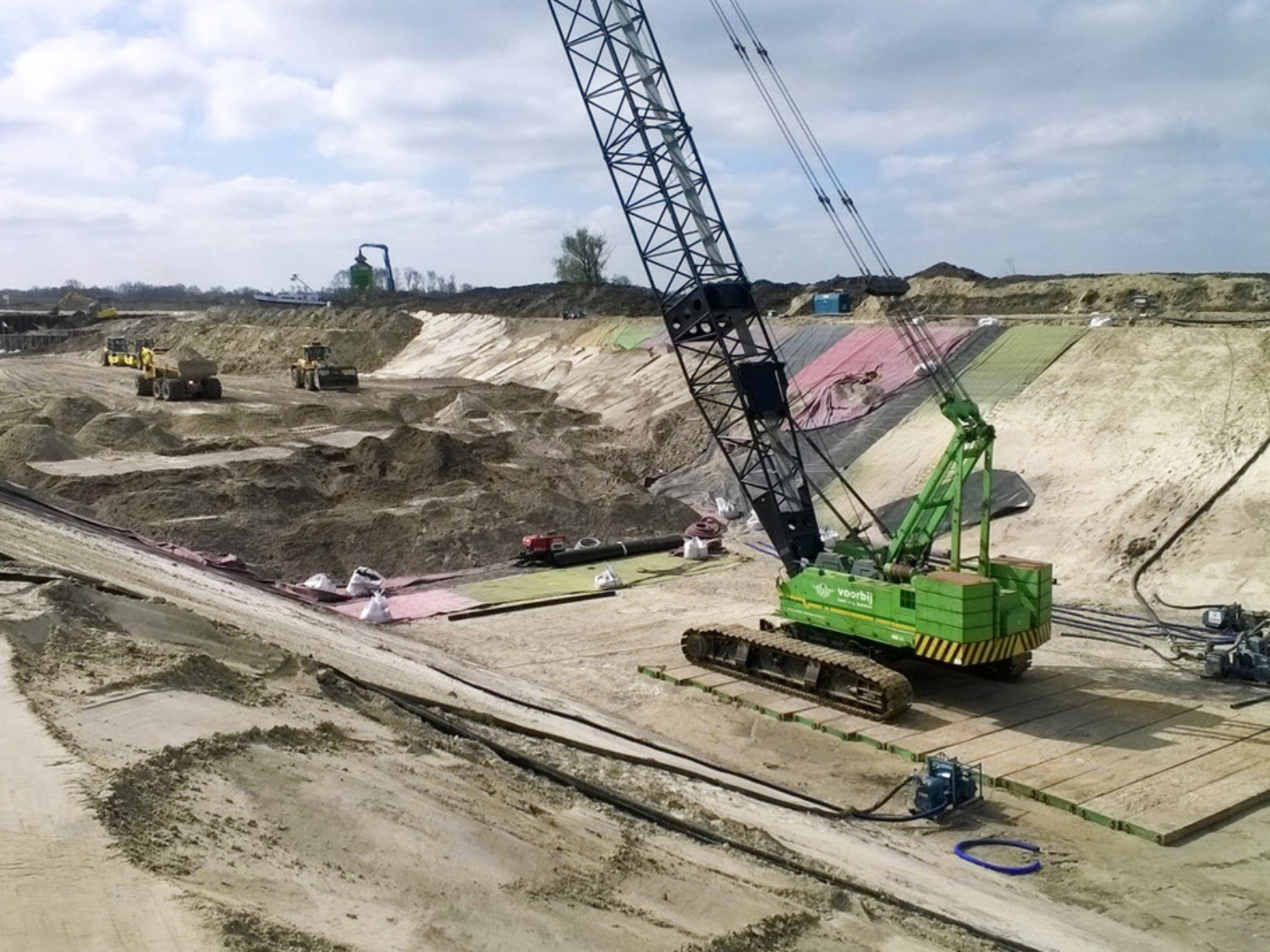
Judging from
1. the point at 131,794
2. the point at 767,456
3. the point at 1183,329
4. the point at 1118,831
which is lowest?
the point at 1118,831

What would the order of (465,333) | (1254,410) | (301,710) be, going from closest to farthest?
(301,710) → (1254,410) → (465,333)

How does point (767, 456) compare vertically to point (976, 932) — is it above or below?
above

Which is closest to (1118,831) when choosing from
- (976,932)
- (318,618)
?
(976,932)

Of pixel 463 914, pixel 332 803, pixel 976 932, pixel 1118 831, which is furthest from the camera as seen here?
pixel 1118 831

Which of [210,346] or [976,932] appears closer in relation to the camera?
[976,932]

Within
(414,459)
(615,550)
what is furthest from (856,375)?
(414,459)

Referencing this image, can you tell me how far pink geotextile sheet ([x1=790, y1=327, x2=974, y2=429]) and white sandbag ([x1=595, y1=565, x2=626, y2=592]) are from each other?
32.7ft

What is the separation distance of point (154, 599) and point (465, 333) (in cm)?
4500

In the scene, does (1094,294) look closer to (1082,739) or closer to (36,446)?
(1082,739)

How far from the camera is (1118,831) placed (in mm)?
9891

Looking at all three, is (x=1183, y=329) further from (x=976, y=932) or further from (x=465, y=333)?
(x=465, y=333)

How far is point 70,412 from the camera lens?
108 feet

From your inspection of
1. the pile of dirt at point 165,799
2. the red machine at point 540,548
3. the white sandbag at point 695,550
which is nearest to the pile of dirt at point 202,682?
the pile of dirt at point 165,799

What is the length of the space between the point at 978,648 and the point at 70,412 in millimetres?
29081
